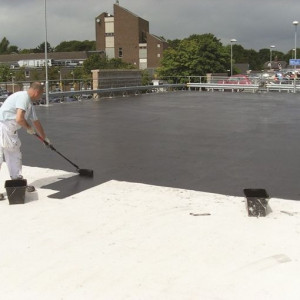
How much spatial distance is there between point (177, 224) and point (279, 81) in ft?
117

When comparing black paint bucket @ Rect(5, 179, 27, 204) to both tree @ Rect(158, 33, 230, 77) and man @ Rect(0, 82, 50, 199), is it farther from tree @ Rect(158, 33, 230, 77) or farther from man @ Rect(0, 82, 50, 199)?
tree @ Rect(158, 33, 230, 77)

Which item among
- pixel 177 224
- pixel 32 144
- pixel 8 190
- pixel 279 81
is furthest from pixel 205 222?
pixel 279 81

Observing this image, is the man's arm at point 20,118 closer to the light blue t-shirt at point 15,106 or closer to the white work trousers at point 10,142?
the light blue t-shirt at point 15,106

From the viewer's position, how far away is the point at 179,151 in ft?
31.1

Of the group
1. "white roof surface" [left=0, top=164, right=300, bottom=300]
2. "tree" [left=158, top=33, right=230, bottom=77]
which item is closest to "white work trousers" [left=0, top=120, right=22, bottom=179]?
"white roof surface" [left=0, top=164, right=300, bottom=300]

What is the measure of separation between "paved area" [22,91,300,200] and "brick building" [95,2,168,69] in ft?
248

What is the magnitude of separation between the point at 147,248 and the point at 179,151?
17.2ft

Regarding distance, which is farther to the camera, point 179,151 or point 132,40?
point 132,40

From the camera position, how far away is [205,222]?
507 cm

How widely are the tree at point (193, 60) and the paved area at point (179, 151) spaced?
39.0 metres

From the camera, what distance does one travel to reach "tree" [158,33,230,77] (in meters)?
54.3

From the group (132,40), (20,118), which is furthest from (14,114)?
(132,40)

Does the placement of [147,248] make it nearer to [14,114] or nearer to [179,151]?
[14,114]

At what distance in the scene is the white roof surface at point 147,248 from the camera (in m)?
3.60
